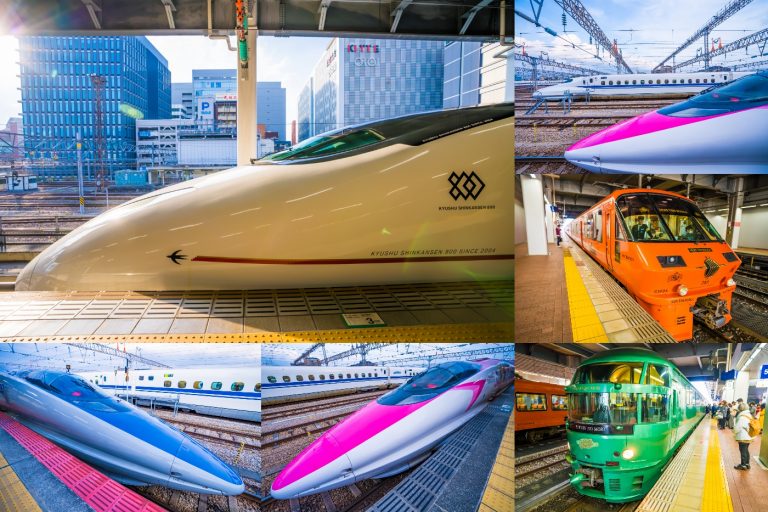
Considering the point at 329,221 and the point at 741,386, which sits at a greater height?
the point at 329,221

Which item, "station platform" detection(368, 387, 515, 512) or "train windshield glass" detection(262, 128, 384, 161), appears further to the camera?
"train windshield glass" detection(262, 128, 384, 161)

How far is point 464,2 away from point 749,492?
10.7ft

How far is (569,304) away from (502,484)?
3.17 ft

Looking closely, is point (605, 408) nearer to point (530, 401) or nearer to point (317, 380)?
point (530, 401)

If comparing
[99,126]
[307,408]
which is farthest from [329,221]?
[99,126]

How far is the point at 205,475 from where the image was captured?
2.30m

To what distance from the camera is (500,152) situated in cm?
275

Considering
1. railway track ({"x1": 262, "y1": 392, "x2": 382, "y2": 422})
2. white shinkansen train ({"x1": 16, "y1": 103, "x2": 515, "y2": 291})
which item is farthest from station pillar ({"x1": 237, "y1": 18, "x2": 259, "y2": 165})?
railway track ({"x1": 262, "y1": 392, "x2": 382, "y2": 422})

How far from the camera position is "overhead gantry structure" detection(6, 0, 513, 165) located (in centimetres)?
317

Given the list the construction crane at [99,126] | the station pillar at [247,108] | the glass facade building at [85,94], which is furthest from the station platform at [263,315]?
the station pillar at [247,108]

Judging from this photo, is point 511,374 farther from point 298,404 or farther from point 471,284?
point 298,404

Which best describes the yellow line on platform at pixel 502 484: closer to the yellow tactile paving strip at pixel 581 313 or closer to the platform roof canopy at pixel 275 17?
the yellow tactile paving strip at pixel 581 313

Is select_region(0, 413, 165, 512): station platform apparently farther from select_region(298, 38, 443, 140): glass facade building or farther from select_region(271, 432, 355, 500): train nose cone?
select_region(298, 38, 443, 140): glass facade building

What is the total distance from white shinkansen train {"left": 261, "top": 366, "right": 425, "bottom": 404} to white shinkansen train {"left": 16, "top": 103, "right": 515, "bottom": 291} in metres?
0.50
